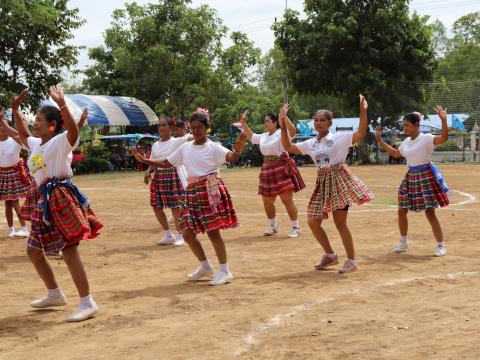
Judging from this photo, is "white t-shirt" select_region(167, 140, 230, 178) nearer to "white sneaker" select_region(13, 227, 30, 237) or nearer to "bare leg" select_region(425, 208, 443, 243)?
"bare leg" select_region(425, 208, 443, 243)

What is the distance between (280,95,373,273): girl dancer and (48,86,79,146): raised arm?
8.45 ft

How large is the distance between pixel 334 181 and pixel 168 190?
3142 millimetres

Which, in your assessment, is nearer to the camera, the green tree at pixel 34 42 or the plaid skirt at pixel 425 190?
the plaid skirt at pixel 425 190

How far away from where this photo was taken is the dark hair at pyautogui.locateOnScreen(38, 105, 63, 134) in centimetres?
570

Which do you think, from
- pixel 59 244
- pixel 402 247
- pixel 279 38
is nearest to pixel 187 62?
pixel 279 38

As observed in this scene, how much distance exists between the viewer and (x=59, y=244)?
5535mm

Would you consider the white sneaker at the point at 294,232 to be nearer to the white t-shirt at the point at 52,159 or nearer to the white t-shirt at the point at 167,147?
the white t-shirt at the point at 167,147

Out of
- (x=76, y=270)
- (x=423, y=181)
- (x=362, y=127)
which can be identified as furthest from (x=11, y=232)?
(x=423, y=181)

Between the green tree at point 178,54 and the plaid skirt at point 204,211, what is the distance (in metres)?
26.6

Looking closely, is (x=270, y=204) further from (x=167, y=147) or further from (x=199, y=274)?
(x=199, y=274)

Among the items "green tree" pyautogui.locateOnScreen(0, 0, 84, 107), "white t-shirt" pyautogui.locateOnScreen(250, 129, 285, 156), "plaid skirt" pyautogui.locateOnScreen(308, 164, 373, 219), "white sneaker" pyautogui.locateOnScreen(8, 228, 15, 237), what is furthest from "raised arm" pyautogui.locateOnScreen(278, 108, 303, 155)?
"green tree" pyautogui.locateOnScreen(0, 0, 84, 107)

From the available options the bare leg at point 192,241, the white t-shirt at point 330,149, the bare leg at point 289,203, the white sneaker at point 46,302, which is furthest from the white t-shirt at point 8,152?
the white t-shirt at point 330,149

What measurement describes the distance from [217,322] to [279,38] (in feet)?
102

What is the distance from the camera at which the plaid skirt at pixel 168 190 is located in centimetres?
959
